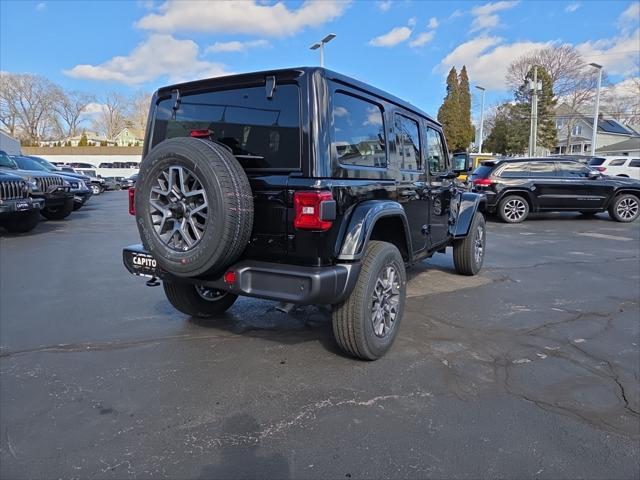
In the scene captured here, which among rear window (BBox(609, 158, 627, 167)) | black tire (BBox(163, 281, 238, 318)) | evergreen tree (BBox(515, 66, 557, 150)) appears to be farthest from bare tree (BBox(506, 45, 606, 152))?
black tire (BBox(163, 281, 238, 318))

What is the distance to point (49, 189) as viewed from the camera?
36.8 ft

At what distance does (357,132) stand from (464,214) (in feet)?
9.52

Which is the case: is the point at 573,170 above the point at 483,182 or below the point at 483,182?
above

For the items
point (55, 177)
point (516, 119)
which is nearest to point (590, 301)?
point (55, 177)

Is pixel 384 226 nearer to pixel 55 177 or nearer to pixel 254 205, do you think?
pixel 254 205

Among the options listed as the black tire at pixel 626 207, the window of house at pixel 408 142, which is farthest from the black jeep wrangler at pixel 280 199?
the black tire at pixel 626 207

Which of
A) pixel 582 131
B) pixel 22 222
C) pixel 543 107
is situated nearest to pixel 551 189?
pixel 22 222

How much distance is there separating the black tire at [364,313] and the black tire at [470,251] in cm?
286

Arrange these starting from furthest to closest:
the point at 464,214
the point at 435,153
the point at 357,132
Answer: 1. the point at 464,214
2. the point at 435,153
3. the point at 357,132

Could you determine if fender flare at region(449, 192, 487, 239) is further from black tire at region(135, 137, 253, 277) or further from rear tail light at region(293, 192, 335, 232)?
black tire at region(135, 137, 253, 277)

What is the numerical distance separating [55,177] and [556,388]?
39.2 feet

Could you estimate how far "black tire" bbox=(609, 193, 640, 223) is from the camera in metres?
12.4

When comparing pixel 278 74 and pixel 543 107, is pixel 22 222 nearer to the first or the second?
pixel 278 74

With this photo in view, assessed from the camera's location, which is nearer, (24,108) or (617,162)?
(617,162)
